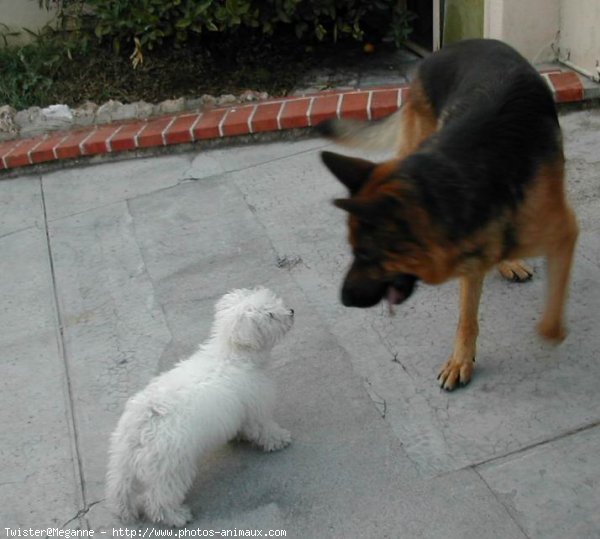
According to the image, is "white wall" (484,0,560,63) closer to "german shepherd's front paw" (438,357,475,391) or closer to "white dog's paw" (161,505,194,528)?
"german shepherd's front paw" (438,357,475,391)

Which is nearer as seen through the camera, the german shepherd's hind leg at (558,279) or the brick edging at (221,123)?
the german shepherd's hind leg at (558,279)

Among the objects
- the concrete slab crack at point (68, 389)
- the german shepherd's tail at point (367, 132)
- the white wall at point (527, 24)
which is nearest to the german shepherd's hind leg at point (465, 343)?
the german shepherd's tail at point (367, 132)

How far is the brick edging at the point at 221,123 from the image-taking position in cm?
582

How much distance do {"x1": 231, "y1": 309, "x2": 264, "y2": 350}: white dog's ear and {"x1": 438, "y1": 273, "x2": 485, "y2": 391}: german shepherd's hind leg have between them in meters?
0.94

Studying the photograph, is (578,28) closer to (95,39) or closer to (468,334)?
(468,334)

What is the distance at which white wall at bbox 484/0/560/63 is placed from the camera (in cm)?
581

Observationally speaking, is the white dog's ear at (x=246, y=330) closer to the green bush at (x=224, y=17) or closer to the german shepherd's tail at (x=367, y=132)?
the german shepherd's tail at (x=367, y=132)

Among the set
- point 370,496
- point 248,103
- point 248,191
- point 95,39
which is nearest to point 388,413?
point 370,496

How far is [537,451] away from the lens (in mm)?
2854

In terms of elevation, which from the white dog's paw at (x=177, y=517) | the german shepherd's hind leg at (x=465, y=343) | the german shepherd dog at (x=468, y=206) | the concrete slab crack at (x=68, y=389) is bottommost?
the concrete slab crack at (x=68, y=389)

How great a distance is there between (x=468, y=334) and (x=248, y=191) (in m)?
2.40

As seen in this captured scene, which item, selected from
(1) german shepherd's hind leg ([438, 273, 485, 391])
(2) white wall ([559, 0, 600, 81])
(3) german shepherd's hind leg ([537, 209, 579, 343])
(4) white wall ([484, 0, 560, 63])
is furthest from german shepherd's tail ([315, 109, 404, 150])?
(2) white wall ([559, 0, 600, 81])

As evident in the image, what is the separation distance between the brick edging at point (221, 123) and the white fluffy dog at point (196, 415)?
10.3ft

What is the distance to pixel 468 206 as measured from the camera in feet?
8.59
